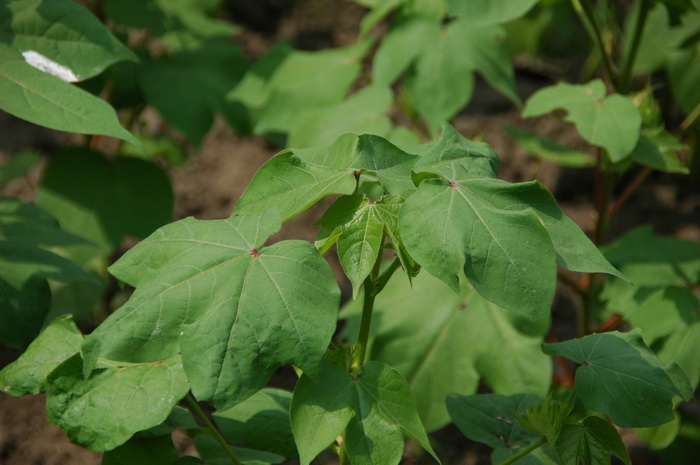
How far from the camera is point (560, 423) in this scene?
109 cm

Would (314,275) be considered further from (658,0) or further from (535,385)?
(658,0)

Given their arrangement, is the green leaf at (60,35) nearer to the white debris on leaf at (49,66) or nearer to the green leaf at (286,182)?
the white debris on leaf at (49,66)

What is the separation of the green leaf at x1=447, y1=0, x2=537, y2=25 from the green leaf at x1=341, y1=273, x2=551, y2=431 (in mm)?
666

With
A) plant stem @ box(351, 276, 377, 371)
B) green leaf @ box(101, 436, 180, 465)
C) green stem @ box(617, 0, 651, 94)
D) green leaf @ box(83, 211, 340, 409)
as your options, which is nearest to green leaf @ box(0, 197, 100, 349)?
green leaf @ box(101, 436, 180, 465)

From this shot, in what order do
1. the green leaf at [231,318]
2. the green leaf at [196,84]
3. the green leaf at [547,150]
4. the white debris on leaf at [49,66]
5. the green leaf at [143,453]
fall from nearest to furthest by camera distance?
1. the green leaf at [231,318]
2. the green leaf at [143,453]
3. the white debris on leaf at [49,66]
4. the green leaf at [196,84]
5. the green leaf at [547,150]

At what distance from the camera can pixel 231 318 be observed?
3.16 feet

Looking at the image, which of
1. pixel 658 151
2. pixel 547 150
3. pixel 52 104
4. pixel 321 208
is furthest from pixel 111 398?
pixel 321 208

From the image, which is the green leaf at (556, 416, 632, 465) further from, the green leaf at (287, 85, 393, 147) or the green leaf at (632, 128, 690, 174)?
the green leaf at (287, 85, 393, 147)

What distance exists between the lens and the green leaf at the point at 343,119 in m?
2.11

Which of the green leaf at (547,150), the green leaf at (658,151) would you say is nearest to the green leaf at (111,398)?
the green leaf at (658,151)

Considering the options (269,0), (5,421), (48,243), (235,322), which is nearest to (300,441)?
(235,322)

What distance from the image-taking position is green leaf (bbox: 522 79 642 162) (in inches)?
66.6

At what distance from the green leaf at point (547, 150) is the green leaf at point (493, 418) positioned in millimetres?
1262

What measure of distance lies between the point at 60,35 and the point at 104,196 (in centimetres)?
99
